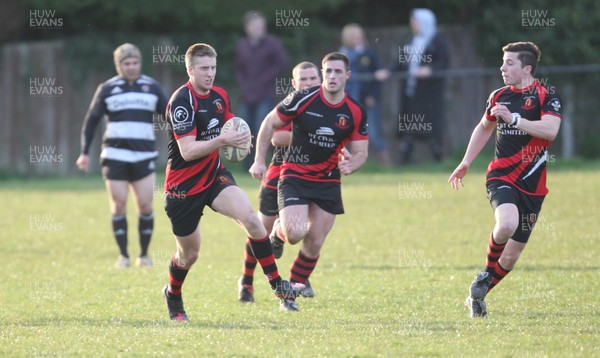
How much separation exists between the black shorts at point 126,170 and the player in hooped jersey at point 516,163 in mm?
4479

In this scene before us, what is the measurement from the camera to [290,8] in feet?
70.4

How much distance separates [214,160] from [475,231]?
228 inches

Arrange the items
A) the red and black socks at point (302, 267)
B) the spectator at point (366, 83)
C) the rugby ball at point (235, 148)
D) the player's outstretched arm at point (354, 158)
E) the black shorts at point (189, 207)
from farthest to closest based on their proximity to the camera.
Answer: the spectator at point (366, 83)
the red and black socks at point (302, 267)
the player's outstretched arm at point (354, 158)
the black shorts at point (189, 207)
the rugby ball at point (235, 148)

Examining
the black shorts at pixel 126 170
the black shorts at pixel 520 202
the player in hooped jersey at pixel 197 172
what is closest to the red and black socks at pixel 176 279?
the player in hooped jersey at pixel 197 172

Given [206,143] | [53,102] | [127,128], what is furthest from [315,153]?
[53,102]

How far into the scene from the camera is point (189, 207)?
8.41 meters

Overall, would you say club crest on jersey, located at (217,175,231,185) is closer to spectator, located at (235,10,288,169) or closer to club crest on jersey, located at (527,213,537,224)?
club crest on jersey, located at (527,213,537,224)

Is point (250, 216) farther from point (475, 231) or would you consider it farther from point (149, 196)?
point (475, 231)

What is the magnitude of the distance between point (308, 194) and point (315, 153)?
1.23ft

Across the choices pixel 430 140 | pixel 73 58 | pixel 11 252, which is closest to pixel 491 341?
pixel 11 252

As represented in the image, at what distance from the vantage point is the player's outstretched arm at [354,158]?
904cm

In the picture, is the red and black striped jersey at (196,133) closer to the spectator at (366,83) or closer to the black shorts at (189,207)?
the black shorts at (189,207)

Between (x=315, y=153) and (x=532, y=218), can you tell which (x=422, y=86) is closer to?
(x=315, y=153)

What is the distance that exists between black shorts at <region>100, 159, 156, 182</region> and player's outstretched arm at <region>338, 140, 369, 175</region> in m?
3.35
